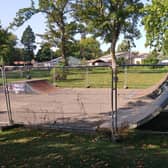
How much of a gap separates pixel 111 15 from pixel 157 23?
25439 mm

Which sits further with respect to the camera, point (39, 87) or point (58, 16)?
point (58, 16)

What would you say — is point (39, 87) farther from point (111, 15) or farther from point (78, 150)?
point (111, 15)

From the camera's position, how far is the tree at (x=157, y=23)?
23297mm

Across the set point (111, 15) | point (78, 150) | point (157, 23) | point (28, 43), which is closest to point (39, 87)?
point (157, 23)

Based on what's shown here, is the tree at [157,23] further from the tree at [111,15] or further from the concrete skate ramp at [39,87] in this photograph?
the tree at [111,15]

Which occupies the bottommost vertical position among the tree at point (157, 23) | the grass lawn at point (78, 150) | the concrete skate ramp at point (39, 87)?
the concrete skate ramp at point (39, 87)

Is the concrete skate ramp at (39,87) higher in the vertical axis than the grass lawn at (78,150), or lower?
lower

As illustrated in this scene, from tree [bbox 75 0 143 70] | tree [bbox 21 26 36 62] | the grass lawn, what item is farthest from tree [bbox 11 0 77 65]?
tree [bbox 21 26 36 62]

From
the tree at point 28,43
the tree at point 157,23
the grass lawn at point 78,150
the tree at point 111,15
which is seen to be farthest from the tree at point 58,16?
the tree at point 28,43

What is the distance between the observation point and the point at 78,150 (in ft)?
20.8

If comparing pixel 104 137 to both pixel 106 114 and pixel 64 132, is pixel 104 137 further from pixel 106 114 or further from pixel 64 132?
pixel 106 114

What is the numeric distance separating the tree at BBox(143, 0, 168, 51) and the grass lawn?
53.7 feet

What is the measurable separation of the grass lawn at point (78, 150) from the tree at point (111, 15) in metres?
41.5

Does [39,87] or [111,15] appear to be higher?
[111,15]
